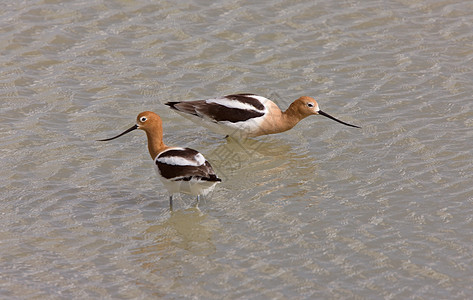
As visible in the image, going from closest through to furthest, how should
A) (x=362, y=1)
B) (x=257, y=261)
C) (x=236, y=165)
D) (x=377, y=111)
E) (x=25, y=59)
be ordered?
1. (x=257, y=261)
2. (x=236, y=165)
3. (x=377, y=111)
4. (x=25, y=59)
5. (x=362, y=1)

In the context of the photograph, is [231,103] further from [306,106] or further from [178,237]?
[178,237]

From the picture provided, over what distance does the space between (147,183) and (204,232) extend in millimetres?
1434

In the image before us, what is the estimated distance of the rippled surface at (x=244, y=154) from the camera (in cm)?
841

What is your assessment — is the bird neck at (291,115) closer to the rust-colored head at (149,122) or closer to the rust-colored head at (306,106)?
the rust-colored head at (306,106)

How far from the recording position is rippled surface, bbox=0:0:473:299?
8.41 m

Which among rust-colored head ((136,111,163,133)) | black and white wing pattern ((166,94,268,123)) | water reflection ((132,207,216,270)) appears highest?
rust-colored head ((136,111,163,133))

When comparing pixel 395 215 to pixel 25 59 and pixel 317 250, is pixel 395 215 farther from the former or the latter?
pixel 25 59

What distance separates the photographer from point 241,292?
805 cm

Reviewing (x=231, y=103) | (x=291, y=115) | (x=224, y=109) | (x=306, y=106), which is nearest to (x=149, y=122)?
(x=224, y=109)

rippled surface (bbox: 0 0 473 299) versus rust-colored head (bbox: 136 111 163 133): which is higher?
rust-colored head (bbox: 136 111 163 133)

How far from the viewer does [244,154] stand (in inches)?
461

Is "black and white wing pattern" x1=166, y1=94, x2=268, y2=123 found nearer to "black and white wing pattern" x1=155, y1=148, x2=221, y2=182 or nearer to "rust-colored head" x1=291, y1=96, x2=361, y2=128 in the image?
"rust-colored head" x1=291, y1=96, x2=361, y2=128

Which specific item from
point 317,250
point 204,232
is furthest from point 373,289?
point 204,232

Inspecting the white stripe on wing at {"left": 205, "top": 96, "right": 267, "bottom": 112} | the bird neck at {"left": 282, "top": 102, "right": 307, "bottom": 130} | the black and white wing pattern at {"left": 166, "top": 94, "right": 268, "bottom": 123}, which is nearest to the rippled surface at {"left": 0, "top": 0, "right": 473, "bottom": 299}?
the bird neck at {"left": 282, "top": 102, "right": 307, "bottom": 130}
